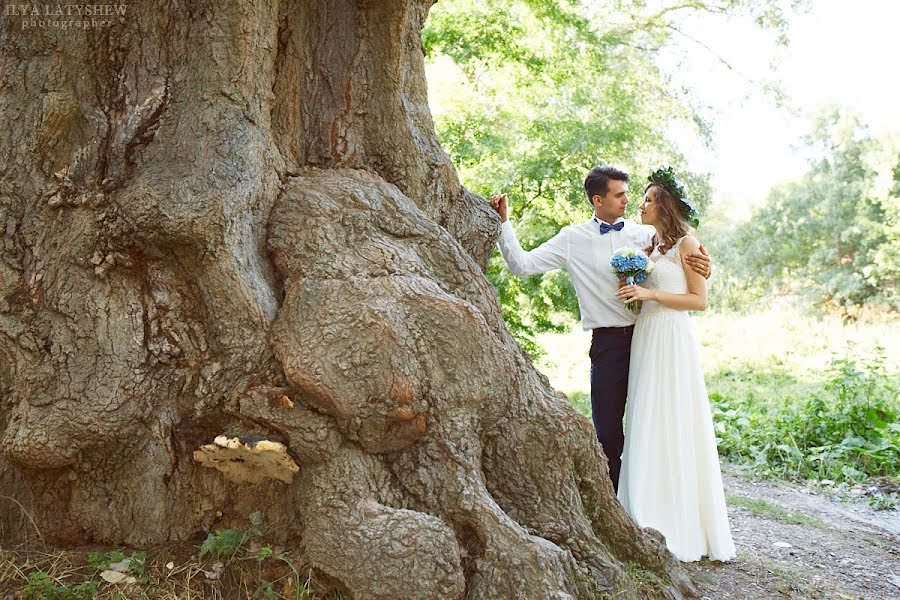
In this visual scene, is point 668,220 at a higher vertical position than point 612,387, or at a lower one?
higher

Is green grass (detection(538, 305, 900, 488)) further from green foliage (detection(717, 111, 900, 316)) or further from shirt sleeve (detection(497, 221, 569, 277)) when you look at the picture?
green foliage (detection(717, 111, 900, 316))

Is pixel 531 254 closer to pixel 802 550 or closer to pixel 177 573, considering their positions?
pixel 802 550

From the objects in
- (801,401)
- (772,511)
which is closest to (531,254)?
(772,511)

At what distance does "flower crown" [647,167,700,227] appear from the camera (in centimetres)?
570

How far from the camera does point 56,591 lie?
3570mm

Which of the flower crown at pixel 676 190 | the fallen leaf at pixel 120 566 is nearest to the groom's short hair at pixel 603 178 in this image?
the flower crown at pixel 676 190

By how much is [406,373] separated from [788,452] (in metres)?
6.43

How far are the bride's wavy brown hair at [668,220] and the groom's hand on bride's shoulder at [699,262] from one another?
0.63 ft

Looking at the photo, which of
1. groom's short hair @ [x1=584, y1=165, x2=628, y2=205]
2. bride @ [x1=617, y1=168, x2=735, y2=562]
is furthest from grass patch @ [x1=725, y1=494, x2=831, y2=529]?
groom's short hair @ [x1=584, y1=165, x2=628, y2=205]

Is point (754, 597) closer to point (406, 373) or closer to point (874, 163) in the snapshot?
point (406, 373)

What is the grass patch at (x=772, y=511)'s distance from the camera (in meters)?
6.61

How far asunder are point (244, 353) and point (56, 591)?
1265 millimetres

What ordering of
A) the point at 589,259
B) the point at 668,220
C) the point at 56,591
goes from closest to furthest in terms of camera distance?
the point at 56,591 → the point at 668,220 → the point at 589,259

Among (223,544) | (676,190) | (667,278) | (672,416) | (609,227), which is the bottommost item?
(223,544)
